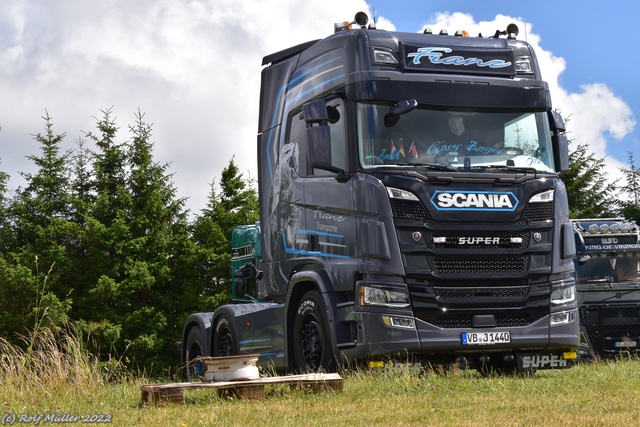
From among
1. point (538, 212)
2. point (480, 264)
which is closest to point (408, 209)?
point (480, 264)

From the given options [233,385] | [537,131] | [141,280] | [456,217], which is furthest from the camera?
[141,280]

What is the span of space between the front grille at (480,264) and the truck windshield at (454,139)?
3.57 feet

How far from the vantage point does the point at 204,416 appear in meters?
8.66

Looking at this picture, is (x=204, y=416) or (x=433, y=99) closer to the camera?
(x=204, y=416)

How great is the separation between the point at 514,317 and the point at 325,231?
2478 millimetres

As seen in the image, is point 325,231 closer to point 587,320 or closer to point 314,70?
point 314,70

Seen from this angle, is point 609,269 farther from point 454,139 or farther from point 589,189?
point 589,189

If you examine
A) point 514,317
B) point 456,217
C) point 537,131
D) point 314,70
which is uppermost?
point 314,70

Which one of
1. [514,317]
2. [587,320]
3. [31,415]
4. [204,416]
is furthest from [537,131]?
[587,320]

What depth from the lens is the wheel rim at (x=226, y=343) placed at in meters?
14.5

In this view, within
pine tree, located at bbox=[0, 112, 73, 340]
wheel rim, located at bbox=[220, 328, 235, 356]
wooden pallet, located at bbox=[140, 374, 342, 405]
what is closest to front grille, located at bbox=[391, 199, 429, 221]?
wooden pallet, located at bbox=[140, 374, 342, 405]

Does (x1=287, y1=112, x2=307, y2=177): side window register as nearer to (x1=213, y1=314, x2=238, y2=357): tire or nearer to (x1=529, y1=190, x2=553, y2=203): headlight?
(x1=529, y1=190, x2=553, y2=203): headlight

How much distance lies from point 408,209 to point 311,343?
2.22m

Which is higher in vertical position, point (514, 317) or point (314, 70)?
point (314, 70)
